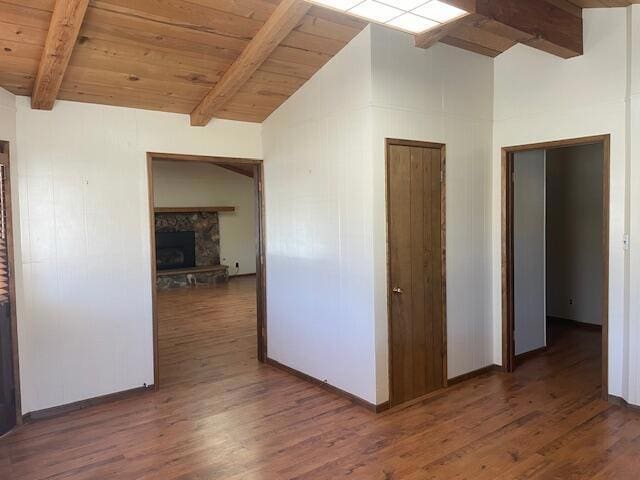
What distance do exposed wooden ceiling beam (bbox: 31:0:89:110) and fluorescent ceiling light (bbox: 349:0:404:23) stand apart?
1.42 meters

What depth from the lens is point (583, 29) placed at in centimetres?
363

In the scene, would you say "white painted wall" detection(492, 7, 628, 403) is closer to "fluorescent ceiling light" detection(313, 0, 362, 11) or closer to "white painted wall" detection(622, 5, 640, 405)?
"white painted wall" detection(622, 5, 640, 405)

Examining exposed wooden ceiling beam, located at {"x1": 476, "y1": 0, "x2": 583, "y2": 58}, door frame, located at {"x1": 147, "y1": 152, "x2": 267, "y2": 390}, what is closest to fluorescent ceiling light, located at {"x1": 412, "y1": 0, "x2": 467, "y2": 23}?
exposed wooden ceiling beam, located at {"x1": 476, "y1": 0, "x2": 583, "y2": 58}

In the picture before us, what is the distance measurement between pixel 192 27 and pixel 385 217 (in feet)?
5.93

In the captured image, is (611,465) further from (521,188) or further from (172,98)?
(172,98)

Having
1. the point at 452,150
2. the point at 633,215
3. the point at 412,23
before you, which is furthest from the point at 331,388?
the point at 412,23

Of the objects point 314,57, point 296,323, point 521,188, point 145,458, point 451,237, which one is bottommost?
point 145,458

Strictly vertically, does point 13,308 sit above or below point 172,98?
below

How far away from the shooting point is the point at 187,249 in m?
10.4

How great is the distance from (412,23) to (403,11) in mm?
207

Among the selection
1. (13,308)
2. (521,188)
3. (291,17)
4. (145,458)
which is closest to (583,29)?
(521,188)

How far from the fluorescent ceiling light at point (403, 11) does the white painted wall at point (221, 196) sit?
7.26 metres

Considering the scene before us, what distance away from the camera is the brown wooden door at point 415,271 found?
141 inches

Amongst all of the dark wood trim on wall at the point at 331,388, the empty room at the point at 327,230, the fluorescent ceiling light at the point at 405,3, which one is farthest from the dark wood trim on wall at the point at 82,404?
the fluorescent ceiling light at the point at 405,3
